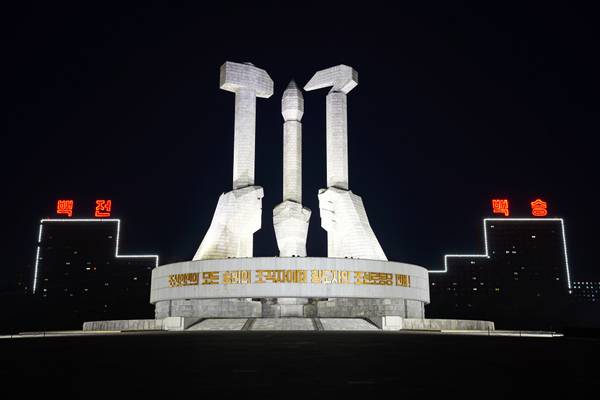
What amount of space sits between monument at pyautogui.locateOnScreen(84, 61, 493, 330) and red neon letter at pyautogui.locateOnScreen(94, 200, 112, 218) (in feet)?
142

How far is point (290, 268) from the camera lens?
4275 centimetres

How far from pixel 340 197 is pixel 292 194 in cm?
440

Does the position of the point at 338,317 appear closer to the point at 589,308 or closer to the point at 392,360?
the point at 392,360

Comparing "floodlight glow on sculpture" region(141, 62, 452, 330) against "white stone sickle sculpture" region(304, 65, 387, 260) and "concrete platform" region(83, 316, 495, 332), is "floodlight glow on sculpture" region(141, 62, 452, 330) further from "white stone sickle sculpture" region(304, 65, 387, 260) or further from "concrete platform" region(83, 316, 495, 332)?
"concrete platform" region(83, 316, 495, 332)

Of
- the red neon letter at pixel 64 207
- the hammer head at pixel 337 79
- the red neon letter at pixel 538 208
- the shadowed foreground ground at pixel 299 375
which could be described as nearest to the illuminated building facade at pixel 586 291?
the red neon letter at pixel 538 208

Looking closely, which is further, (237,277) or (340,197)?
(340,197)

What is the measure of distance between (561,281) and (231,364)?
112 m

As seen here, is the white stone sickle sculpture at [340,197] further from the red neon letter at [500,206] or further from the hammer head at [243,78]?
the red neon letter at [500,206]

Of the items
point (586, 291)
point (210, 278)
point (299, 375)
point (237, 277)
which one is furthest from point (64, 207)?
point (586, 291)

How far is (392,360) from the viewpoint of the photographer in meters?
12.0

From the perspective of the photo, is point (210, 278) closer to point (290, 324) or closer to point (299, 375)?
point (290, 324)

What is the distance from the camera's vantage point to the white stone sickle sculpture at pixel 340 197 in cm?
4856

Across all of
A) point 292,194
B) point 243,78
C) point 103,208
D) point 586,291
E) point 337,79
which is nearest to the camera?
point 292,194

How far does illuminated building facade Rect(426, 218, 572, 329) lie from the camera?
108812 mm
